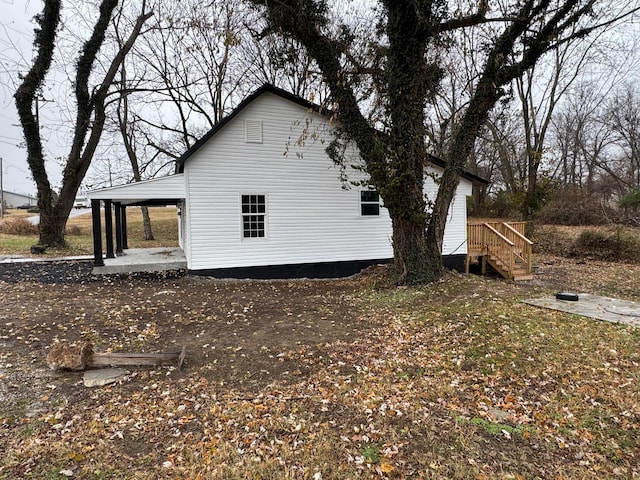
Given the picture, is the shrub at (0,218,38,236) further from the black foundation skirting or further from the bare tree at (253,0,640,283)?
the bare tree at (253,0,640,283)

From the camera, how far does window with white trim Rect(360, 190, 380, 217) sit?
12341 millimetres

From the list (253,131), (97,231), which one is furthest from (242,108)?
Answer: (97,231)

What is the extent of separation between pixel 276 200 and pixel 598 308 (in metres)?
8.24

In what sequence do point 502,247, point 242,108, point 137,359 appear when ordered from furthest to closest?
point 502,247 → point 242,108 → point 137,359

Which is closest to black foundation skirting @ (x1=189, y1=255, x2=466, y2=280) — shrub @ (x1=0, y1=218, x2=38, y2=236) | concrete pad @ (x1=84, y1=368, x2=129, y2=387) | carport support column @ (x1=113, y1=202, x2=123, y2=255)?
carport support column @ (x1=113, y1=202, x2=123, y2=255)

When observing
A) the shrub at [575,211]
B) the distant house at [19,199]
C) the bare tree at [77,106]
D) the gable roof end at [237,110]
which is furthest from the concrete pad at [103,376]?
the distant house at [19,199]

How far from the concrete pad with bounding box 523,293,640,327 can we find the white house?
555cm

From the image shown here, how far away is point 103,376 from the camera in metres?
4.15

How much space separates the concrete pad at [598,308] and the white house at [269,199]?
5.55m

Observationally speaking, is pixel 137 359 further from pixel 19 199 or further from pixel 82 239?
pixel 19 199

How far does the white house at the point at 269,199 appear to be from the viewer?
34.2 ft

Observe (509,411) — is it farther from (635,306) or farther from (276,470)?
(635,306)

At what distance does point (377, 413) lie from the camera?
3.39m

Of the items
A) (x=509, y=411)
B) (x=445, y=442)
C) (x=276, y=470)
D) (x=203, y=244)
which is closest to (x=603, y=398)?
(x=509, y=411)
